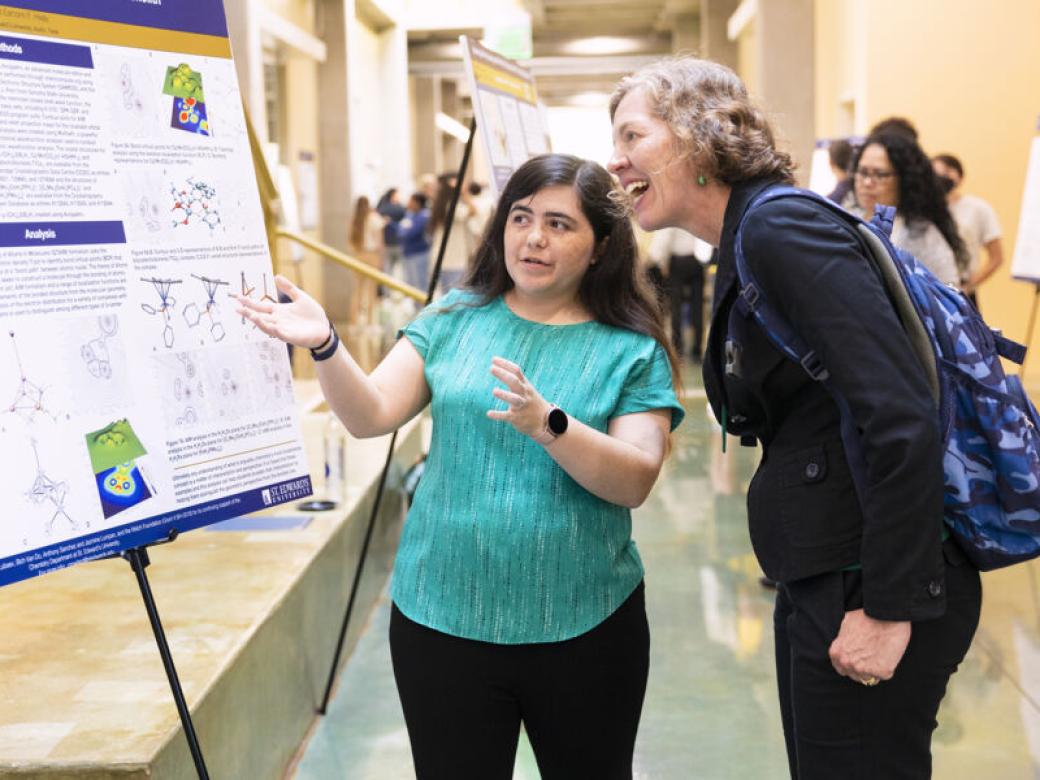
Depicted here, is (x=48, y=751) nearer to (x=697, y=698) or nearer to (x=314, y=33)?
(x=697, y=698)

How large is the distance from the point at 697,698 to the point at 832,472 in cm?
228

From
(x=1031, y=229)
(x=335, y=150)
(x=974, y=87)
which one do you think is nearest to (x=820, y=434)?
(x=1031, y=229)

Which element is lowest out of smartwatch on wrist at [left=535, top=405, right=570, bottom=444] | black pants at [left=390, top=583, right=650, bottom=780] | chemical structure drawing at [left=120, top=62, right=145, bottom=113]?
black pants at [left=390, top=583, right=650, bottom=780]

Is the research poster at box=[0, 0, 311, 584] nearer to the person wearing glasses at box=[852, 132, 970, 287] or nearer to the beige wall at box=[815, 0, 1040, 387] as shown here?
the person wearing glasses at box=[852, 132, 970, 287]

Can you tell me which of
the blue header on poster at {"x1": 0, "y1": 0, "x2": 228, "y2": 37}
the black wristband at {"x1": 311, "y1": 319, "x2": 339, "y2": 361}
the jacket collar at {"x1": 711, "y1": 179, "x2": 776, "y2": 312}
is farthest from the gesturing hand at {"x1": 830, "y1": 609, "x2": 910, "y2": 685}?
the blue header on poster at {"x1": 0, "y1": 0, "x2": 228, "y2": 37}

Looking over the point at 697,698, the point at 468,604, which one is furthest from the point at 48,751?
the point at 697,698

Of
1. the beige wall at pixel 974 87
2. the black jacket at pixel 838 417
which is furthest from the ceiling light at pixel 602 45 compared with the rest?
the black jacket at pixel 838 417

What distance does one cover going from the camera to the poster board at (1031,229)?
6.51 m

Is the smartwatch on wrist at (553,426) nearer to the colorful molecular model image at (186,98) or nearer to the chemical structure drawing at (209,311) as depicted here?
the chemical structure drawing at (209,311)

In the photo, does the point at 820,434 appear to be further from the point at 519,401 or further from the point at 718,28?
the point at 718,28

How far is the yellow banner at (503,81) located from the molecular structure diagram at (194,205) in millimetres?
1598

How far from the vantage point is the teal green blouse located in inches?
76.7

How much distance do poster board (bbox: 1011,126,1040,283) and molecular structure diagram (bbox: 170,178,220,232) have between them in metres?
5.43

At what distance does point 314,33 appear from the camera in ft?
53.1
